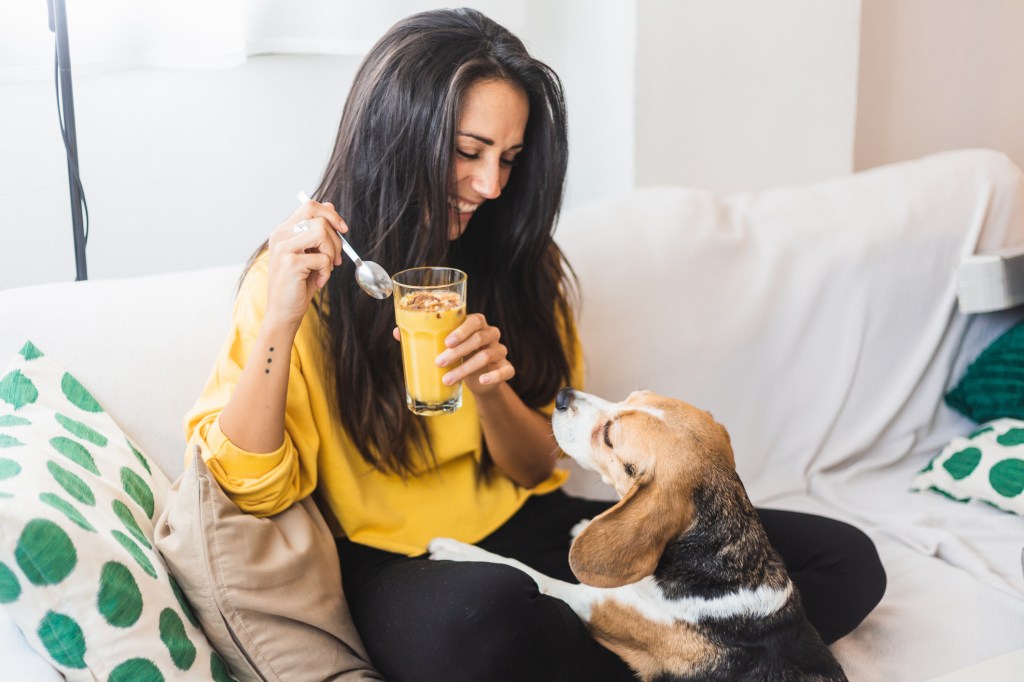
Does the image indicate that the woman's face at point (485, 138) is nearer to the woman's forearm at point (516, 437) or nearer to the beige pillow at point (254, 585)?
the woman's forearm at point (516, 437)

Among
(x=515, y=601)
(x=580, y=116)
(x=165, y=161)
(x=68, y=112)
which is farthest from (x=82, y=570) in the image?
(x=580, y=116)

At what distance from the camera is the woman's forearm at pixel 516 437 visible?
167 cm

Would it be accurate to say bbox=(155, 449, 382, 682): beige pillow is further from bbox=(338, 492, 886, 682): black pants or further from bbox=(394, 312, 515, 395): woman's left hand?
bbox=(394, 312, 515, 395): woman's left hand

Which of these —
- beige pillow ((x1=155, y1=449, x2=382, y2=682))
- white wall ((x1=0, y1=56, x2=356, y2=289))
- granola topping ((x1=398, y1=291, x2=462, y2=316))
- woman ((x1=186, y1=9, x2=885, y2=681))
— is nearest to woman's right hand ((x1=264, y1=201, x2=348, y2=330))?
woman ((x1=186, y1=9, x2=885, y2=681))

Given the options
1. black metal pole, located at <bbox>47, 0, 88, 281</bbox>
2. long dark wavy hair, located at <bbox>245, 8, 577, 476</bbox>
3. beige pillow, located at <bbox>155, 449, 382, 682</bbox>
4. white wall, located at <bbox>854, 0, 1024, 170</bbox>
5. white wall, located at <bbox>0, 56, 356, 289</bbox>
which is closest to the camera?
beige pillow, located at <bbox>155, 449, 382, 682</bbox>

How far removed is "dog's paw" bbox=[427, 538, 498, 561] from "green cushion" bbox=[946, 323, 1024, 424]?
4.62 ft

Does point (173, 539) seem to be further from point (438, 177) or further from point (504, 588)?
point (438, 177)

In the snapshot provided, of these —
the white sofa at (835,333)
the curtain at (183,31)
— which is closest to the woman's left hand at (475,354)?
the white sofa at (835,333)

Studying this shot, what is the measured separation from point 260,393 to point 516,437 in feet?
1.70

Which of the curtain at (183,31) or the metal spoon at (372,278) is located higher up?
the curtain at (183,31)

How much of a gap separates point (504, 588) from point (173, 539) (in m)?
0.48

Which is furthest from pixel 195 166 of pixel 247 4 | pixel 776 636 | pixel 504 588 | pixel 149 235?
pixel 776 636

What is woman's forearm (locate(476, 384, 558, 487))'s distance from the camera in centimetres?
167

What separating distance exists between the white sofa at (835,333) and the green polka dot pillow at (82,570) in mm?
494
